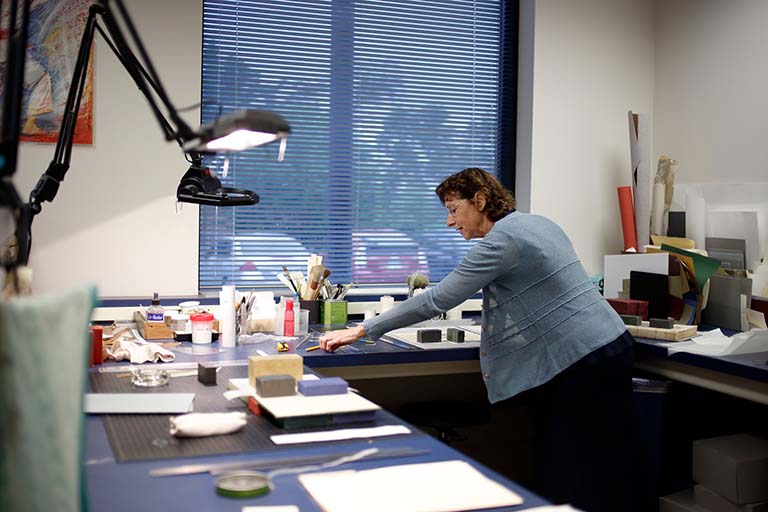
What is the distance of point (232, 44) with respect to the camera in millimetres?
3629

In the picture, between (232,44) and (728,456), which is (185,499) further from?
(232,44)

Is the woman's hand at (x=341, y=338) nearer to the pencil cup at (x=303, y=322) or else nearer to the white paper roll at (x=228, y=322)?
the white paper roll at (x=228, y=322)

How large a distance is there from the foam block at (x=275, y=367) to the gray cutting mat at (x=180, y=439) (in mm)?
91

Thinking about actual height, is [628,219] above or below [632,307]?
above

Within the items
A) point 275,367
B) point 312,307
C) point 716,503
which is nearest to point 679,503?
point 716,503

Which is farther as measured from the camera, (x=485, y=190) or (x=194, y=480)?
(x=485, y=190)

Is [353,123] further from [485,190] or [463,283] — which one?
[463,283]

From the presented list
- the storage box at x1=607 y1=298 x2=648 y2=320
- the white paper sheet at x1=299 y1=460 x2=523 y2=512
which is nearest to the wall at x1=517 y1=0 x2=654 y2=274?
the storage box at x1=607 y1=298 x2=648 y2=320

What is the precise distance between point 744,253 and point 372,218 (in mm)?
1798

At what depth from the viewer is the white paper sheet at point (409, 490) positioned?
1261 mm

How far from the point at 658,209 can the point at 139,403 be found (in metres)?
2.88

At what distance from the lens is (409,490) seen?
1.33 metres

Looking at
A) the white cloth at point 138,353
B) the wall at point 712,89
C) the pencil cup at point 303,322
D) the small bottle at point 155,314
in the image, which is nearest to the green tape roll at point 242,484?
the white cloth at point 138,353

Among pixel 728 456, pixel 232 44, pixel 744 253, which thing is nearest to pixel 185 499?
pixel 728 456
